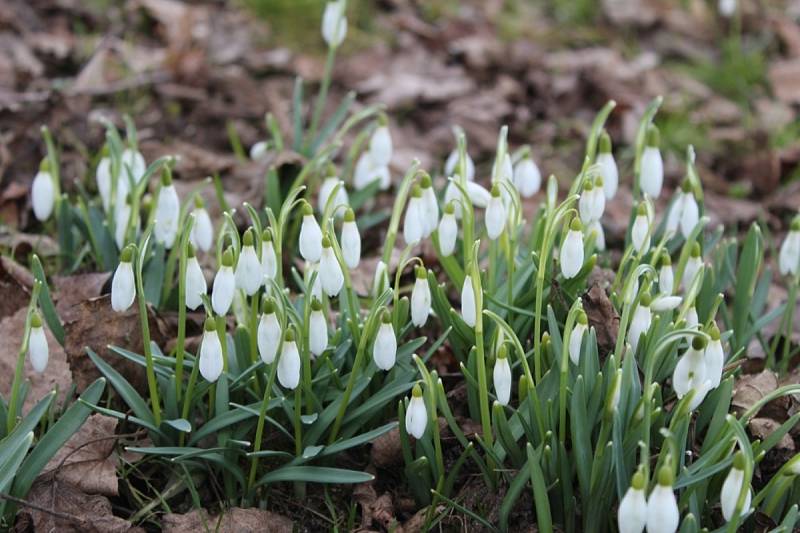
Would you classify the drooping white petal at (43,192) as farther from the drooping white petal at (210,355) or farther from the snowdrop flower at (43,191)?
the drooping white petal at (210,355)

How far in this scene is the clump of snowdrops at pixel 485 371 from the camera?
2115 mm

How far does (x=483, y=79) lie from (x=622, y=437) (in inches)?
118

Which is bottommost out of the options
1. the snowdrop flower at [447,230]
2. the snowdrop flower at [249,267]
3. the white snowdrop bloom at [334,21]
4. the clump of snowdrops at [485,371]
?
the clump of snowdrops at [485,371]

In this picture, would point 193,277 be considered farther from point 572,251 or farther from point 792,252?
point 792,252

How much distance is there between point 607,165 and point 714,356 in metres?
0.83

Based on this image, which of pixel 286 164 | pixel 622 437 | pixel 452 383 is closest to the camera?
pixel 622 437

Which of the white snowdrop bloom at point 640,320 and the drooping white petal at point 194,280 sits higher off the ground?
the drooping white petal at point 194,280

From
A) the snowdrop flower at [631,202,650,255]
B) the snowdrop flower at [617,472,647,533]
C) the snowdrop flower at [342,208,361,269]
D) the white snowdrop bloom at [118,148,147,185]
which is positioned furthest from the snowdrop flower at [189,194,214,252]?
the snowdrop flower at [617,472,647,533]

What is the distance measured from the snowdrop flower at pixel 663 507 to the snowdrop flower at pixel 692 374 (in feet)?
0.93

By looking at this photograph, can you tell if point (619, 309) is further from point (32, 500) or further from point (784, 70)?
point (784, 70)

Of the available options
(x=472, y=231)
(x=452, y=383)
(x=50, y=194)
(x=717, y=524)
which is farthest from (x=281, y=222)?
(x=717, y=524)

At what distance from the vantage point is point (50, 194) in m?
2.91

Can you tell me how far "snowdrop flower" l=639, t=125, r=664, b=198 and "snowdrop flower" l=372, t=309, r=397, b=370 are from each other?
3.16 feet

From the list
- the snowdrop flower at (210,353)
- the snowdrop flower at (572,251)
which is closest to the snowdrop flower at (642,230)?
the snowdrop flower at (572,251)
